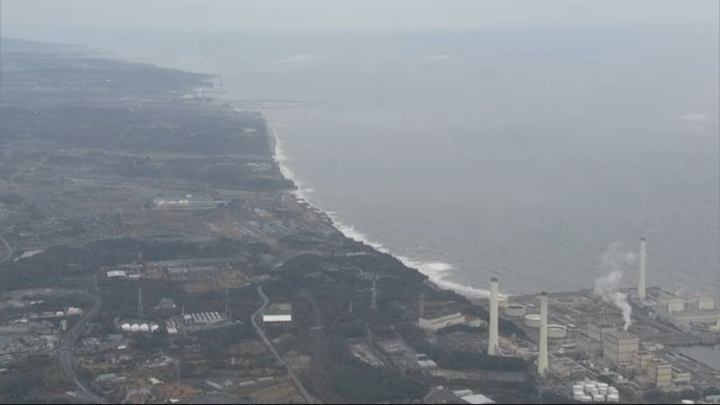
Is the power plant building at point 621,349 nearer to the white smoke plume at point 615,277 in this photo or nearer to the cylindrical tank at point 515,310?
the white smoke plume at point 615,277

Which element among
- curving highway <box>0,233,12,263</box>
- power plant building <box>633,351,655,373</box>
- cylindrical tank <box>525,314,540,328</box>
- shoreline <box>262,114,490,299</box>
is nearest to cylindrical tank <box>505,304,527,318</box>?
cylindrical tank <box>525,314,540,328</box>

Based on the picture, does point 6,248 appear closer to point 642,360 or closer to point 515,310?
point 515,310

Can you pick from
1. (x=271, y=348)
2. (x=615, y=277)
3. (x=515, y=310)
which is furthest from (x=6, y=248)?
(x=615, y=277)

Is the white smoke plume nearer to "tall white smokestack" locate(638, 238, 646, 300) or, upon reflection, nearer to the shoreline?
"tall white smokestack" locate(638, 238, 646, 300)

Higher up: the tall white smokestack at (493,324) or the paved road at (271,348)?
the tall white smokestack at (493,324)

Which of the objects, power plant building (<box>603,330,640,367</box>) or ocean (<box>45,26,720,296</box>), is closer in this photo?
power plant building (<box>603,330,640,367</box>)

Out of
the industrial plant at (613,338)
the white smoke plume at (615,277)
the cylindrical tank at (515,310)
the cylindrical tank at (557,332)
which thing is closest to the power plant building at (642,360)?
the industrial plant at (613,338)
